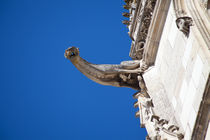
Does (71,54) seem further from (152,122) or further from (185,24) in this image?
(185,24)

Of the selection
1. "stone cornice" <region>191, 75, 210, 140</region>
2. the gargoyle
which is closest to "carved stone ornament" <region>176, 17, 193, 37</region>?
"stone cornice" <region>191, 75, 210, 140</region>

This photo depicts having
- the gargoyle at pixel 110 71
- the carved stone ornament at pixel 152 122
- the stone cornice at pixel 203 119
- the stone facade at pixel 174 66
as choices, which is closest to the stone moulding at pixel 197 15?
the stone facade at pixel 174 66

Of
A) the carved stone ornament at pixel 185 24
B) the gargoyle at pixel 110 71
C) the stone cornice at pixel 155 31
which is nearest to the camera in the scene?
the carved stone ornament at pixel 185 24

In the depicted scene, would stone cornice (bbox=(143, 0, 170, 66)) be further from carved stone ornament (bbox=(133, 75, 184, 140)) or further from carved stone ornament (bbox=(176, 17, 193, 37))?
carved stone ornament (bbox=(176, 17, 193, 37))

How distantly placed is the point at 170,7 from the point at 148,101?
1.92 meters

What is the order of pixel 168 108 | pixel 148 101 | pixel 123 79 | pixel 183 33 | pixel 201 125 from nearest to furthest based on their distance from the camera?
pixel 201 125 < pixel 183 33 < pixel 168 108 < pixel 148 101 < pixel 123 79

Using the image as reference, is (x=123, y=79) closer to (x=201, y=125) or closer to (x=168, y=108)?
(x=168, y=108)

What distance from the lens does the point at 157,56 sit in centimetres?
920

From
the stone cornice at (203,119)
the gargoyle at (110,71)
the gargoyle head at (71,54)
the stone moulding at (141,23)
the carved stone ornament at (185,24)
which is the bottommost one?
the stone cornice at (203,119)

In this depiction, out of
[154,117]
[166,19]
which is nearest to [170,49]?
[166,19]

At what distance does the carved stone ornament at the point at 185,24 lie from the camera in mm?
7434

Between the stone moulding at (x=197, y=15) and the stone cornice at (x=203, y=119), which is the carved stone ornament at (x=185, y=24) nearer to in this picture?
the stone moulding at (x=197, y=15)

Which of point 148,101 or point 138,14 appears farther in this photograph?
point 138,14

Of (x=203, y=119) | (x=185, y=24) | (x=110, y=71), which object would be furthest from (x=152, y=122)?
(x=185, y=24)
